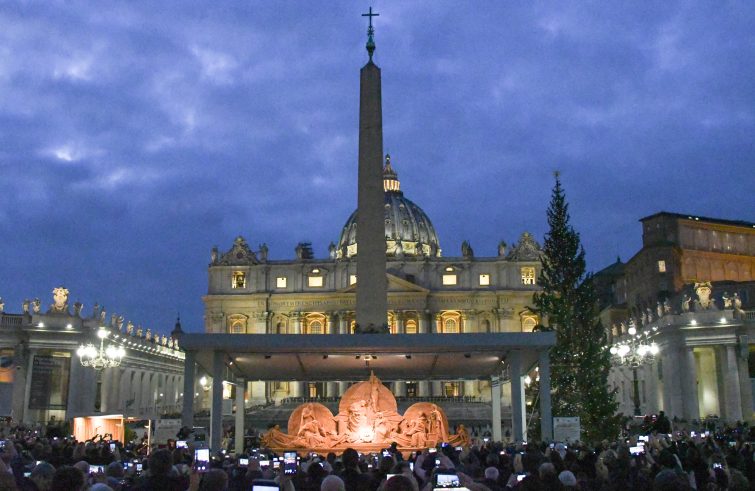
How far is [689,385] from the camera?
2087 inches

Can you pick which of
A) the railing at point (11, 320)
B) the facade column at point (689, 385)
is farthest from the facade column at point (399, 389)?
the railing at point (11, 320)

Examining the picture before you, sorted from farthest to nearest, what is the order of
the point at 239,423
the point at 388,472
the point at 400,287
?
the point at 400,287, the point at 239,423, the point at 388,472

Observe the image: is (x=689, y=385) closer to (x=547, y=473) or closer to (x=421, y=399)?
(x=421, y=399)

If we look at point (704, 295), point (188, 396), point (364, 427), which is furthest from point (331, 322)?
point (188, 396)

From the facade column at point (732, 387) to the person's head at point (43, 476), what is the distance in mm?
50182

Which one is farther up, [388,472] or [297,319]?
[297,319]

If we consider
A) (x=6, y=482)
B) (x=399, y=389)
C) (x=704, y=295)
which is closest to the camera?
(x=6, y=482)

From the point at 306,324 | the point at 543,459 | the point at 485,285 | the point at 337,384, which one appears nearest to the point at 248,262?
the point at 306,324

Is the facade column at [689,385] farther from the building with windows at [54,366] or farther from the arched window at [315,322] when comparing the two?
the arched window at [315,322]

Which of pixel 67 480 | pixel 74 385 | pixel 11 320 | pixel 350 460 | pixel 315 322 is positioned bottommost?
pixel 350 460

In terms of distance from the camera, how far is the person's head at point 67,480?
582 centimetres

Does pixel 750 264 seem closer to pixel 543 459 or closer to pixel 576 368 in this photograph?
pixel 576 368

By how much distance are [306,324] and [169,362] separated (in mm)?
20343

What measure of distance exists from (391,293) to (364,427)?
6505 cm
